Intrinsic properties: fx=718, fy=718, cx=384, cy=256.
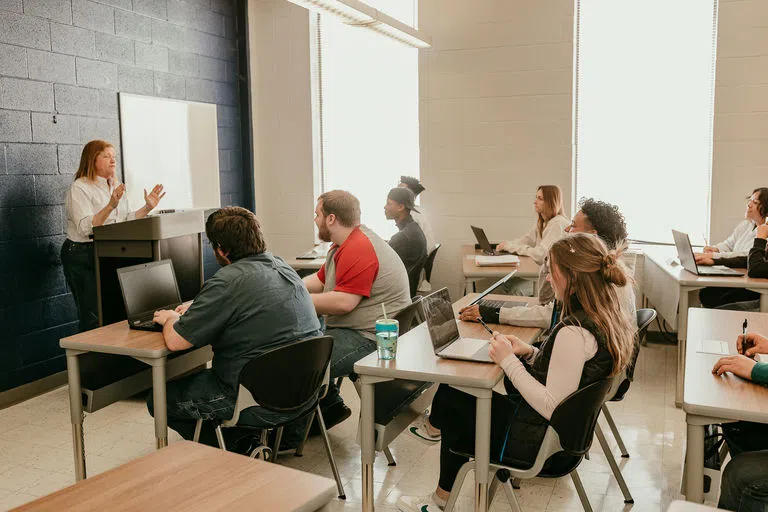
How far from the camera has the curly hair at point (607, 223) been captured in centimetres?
338

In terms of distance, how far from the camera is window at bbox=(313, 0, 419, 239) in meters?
6.29

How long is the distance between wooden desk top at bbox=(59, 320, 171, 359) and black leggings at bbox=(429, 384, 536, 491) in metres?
1.04

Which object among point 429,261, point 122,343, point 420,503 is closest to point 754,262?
point 429,261

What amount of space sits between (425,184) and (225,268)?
3.71m

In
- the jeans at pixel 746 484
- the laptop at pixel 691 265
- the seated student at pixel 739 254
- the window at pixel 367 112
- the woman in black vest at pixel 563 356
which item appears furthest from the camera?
the window at pixel 367 112

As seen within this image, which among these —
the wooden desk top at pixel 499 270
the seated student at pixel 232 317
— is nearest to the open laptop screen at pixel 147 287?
the seated student at pixel 232 317

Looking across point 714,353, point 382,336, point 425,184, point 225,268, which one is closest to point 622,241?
point 714,353

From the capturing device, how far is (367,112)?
253 inches

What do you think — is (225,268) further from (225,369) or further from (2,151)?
(2,151)

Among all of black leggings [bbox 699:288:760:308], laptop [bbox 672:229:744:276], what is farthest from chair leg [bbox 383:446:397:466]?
black leggings [bbox 699:288:760:308]

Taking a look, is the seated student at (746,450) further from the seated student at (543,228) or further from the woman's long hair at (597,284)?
the seated student at (543,228)

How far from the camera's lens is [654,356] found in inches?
201

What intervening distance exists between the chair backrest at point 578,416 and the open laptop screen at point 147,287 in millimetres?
1791

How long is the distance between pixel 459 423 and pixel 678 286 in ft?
7.40
